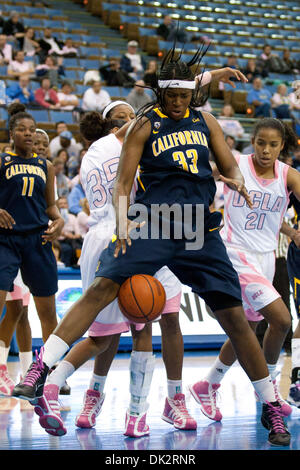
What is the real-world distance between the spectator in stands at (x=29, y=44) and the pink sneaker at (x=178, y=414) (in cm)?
1134

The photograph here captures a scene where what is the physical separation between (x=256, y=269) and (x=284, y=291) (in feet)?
11.4

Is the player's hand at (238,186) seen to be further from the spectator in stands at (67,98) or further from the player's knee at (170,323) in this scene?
the spectator in stands at (67,98)

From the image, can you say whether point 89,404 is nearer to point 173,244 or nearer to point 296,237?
point 173,244

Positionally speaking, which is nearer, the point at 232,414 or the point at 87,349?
the point at 87,349

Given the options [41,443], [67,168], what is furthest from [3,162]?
[67,168]

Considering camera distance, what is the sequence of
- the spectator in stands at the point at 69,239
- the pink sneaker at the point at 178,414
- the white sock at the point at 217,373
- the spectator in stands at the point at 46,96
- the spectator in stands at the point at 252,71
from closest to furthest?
1. the pink sneaker at the point at 178,414
2. the white sock at the point at 217,373
3. the spectator in stands at the point at 69,239
4. the spectator in stands at the point at 46,96
5. the spectator in stands at the point at 252,71

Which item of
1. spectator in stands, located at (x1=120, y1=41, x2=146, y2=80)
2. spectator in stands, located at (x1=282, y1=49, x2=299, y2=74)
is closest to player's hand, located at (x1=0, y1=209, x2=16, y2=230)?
spectator in stands, located at (x1=120, y1=41, x2=146, y2=80)

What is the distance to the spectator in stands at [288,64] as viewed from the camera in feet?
58.8

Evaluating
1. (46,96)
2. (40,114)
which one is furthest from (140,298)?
(46,96)

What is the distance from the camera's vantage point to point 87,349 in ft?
13.4

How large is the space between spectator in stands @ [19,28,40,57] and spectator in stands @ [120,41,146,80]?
6.26ft

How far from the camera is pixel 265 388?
3777 millimetres

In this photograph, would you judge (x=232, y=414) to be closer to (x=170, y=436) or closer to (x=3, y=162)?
(x=170, y=436)

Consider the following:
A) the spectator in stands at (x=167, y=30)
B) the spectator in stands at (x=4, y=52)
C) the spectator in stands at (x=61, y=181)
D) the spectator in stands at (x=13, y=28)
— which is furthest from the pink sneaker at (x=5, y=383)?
the spectator in stands at (x=167, y=30)
